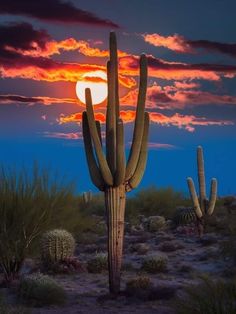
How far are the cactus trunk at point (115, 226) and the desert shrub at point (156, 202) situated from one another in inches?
730

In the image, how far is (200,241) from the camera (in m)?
20.6

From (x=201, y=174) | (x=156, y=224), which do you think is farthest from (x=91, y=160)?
(x=156, y=224)

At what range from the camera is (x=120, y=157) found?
1162 centimetres

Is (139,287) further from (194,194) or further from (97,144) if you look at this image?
(194,194)

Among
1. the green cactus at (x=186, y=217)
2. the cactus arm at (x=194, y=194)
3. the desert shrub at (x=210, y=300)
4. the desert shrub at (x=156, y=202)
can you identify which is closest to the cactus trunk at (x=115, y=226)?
the desert shrub at (x=210, y=300)

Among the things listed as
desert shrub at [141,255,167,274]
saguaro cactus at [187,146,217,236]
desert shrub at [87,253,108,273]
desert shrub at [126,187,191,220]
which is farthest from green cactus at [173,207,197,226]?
desert shrub at [87,253,108,273]

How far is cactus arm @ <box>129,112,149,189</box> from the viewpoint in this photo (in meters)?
12.1

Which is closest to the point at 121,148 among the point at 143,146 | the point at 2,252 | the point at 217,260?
the point at 143,146

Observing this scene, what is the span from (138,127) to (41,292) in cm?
373

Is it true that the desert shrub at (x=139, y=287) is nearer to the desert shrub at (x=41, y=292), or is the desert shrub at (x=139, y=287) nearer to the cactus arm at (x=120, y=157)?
the desert shrub at (x=41, y=292)

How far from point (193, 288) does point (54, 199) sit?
7408 mm

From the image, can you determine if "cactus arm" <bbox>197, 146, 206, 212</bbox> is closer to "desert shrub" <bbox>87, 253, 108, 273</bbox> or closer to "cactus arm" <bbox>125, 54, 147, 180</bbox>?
"desert shrub" <bbox>87, 253, 108, 273</bbox>

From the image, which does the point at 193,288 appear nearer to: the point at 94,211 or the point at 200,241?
the point at 200,241

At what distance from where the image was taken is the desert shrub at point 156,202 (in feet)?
102
